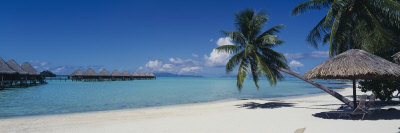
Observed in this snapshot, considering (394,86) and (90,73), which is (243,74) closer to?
(394,86)

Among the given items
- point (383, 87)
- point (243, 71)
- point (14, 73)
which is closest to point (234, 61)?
point (243, 71)

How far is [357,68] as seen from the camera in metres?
5.40

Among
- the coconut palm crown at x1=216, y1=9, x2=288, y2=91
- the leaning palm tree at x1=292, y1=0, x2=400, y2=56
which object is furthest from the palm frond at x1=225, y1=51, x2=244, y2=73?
the leaning palm tree at x1=292, y1=0, x2=400, y2=56

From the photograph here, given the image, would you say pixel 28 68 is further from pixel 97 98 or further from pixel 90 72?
pixel 97 98

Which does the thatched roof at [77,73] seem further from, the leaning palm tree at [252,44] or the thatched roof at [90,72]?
the leaning palm tree at [252,44]

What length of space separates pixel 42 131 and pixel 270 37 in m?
7.15

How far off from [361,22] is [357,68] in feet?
9.52

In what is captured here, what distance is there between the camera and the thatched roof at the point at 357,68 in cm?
526

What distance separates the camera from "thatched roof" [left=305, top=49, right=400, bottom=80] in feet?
17.3

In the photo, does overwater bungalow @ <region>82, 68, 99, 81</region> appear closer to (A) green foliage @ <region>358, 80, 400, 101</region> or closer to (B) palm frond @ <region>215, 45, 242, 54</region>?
(B) palm frond @ <region>215, 45, 242, 54</region>

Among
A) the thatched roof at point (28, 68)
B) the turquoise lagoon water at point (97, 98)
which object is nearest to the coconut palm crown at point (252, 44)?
the turquoise lagoon water at point (97, 98)

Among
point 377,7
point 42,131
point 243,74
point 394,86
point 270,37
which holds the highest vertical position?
point 377,7

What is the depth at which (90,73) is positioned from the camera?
1889 inches

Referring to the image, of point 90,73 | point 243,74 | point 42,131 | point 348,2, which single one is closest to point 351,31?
point 348,2
